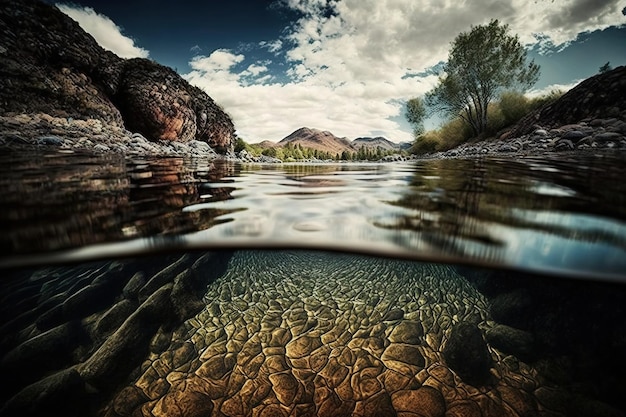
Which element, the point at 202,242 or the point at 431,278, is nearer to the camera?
the point at 202,242

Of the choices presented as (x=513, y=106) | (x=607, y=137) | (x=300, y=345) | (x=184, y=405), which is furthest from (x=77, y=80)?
(x=513, y=106)

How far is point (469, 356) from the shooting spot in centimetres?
416

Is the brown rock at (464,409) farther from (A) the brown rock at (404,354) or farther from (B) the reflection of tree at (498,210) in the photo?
(B) the reflection of tree at (498,210)

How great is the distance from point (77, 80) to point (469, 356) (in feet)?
56.2

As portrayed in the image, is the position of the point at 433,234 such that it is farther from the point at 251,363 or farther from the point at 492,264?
the point at 251,363

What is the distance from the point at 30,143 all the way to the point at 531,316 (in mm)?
12236

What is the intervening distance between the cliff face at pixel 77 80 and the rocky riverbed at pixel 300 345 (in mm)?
8151

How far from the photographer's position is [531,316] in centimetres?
494

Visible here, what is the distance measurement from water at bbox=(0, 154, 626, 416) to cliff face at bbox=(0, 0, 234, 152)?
8.12m

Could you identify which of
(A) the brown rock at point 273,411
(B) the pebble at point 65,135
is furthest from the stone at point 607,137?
(B) the pebble at point 65,135

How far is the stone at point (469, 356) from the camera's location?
4.02 meters

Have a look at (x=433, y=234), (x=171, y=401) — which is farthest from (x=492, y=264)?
(x=171, y=401)

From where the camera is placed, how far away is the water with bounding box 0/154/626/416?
6.83 ft

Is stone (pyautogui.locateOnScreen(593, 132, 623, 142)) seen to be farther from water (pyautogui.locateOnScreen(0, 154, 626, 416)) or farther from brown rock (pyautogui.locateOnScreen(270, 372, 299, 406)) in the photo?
brown rock (pyautogui.locateOnScreen(270, 372, 299, 406))
